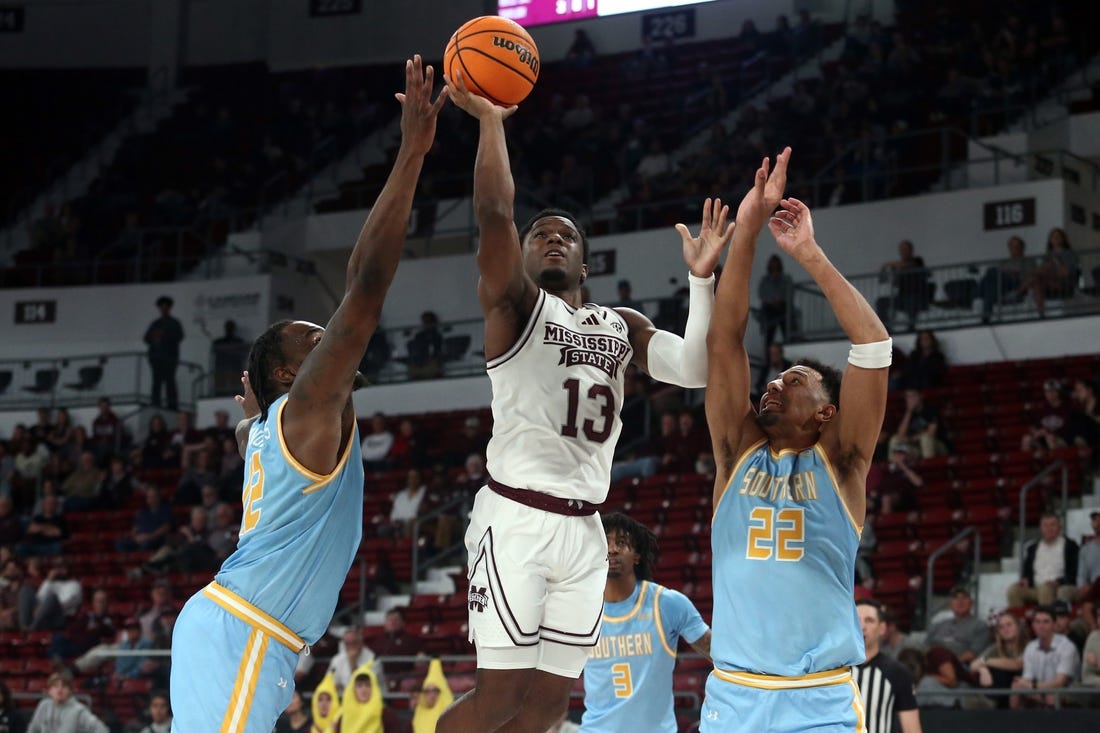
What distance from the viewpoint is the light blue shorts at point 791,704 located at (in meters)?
5.66

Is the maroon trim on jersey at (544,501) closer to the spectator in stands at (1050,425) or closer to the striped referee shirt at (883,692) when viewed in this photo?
the striped referee shirt at (883,692)

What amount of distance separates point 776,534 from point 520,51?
7.30 feet

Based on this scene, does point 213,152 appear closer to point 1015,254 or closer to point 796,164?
point 796,164

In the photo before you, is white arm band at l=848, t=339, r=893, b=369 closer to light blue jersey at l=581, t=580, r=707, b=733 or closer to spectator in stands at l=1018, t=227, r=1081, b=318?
light blue jersey at l=581, t=580, r=707, b=733

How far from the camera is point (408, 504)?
1920 centimetres

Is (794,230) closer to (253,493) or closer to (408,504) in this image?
(253,493)

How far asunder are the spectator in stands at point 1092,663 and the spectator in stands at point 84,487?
1549cm

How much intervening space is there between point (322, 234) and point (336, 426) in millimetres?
22627

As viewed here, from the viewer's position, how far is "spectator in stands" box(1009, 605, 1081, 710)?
11719 mm

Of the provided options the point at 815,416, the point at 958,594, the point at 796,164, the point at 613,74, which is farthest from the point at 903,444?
the point at 613,74

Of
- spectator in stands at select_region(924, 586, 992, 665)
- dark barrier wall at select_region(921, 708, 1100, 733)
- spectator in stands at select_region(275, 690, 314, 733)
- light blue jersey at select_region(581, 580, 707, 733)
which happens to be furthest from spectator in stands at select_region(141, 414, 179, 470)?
light blue jersey at select_region(581, 580, 707, 733)

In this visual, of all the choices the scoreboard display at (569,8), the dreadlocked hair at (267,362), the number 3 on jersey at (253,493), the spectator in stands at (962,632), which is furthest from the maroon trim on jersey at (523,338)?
the scoreboard display at (569,8)

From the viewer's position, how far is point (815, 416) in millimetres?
6145

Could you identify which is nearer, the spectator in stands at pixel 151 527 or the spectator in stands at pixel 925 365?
the spectator in stands at pixel 925 365
